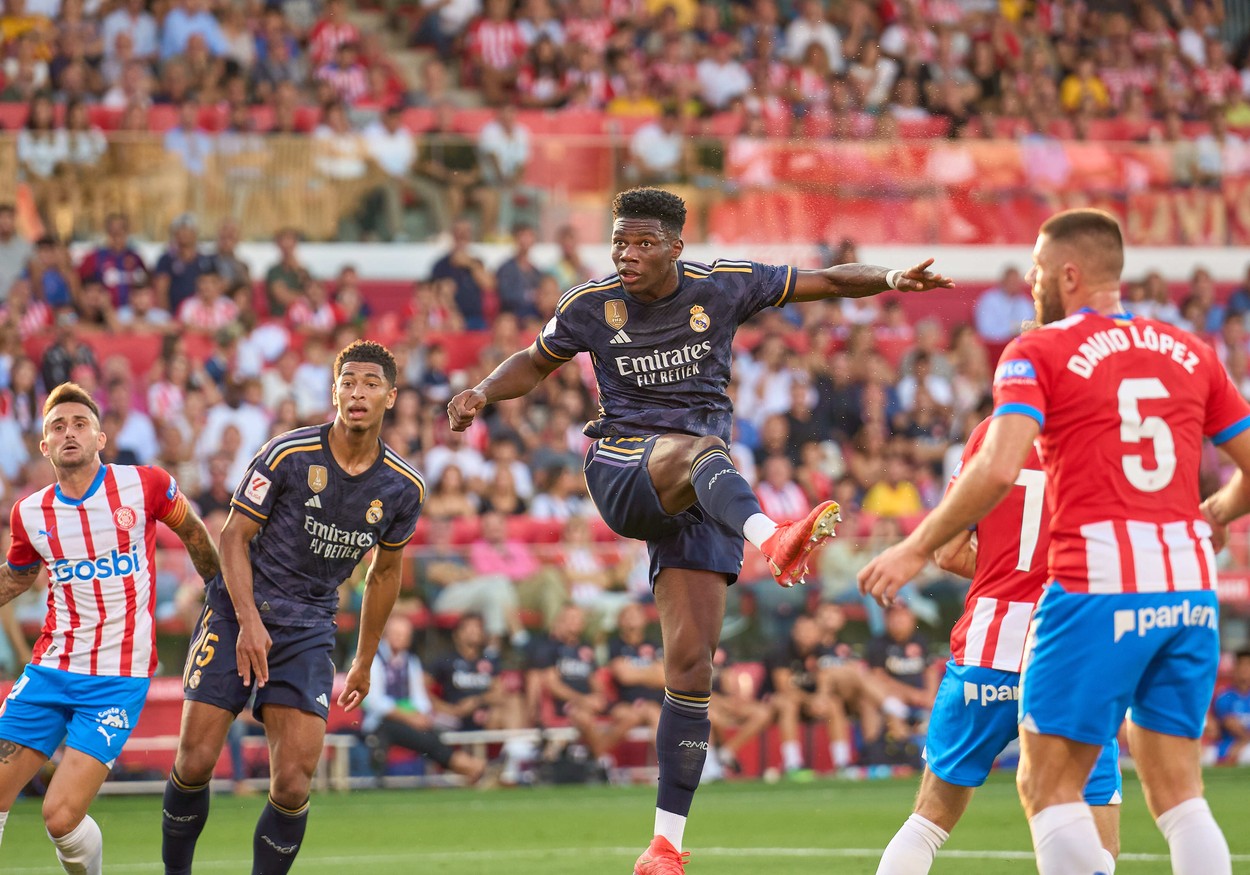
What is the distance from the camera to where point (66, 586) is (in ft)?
25.8

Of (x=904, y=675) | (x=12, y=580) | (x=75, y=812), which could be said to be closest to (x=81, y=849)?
(x=75, y=812)

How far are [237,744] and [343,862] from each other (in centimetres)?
428

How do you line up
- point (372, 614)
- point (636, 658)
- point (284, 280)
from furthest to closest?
point (284, 280)
point (636, 658)
point (372, 614)

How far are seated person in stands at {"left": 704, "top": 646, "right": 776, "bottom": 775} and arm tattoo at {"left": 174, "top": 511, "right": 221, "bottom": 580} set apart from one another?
7.59 metres

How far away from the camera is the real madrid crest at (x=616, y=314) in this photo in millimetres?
7609

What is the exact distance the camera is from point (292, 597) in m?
7.79

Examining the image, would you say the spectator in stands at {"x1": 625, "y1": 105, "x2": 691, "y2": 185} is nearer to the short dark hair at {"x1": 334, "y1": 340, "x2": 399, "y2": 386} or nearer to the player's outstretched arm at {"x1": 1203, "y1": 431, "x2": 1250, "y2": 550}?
the short dark hair at {"x1": 334, "y1": 340, "x2": 399, "y2": 386}

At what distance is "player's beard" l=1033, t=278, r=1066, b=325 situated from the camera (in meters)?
5.45

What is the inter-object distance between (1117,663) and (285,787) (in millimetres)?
3880

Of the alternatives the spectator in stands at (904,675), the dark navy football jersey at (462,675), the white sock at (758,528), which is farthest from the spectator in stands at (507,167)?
the white sock at (758,528)

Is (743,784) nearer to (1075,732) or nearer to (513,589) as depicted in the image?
(513,589)

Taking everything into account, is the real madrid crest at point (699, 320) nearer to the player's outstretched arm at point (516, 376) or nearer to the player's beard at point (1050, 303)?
the player's outstretched arm at point (516, 376)

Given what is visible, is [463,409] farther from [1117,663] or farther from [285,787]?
[1117,663]

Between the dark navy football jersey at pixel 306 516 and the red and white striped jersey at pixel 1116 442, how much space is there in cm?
344
